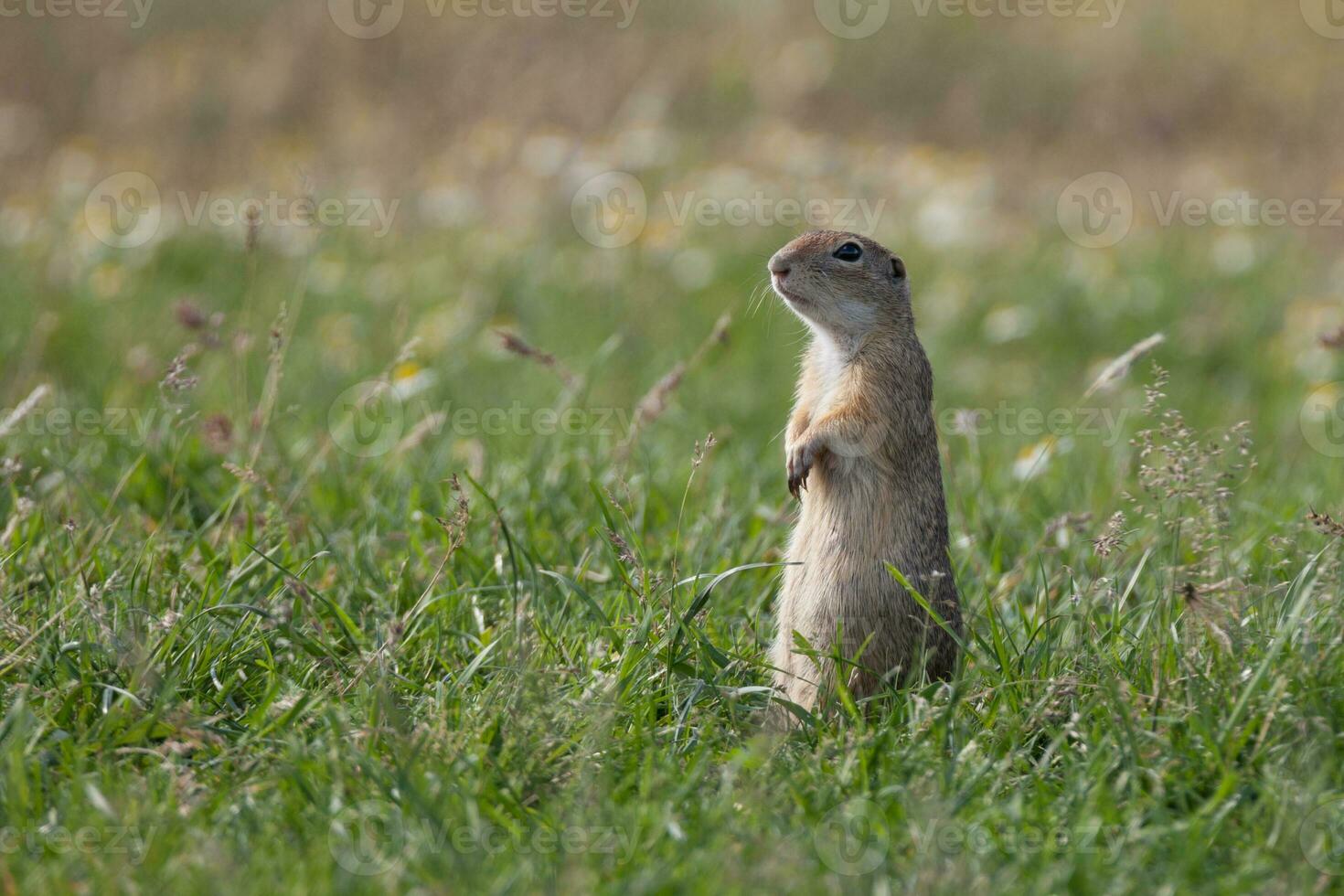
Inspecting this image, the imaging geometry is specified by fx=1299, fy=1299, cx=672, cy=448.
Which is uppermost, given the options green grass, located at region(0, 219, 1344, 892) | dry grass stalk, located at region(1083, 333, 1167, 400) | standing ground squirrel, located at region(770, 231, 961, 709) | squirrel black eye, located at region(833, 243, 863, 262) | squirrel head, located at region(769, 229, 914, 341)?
squirrel black eye, located at region(833, 243, 863, 262)

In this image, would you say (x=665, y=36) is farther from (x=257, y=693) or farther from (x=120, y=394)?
(x=257, y=693)

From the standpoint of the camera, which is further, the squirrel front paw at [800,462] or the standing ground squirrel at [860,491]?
the squirrel front paw at [800,462]

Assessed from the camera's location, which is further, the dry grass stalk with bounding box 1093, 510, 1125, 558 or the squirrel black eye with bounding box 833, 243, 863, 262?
the squirrel black eye with bounding box 833, 243, 863, 262

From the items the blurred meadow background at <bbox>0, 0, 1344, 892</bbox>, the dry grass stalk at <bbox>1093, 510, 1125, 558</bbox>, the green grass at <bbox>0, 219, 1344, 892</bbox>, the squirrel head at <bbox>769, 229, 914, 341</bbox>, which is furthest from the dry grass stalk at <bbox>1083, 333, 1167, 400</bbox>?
the dry grass stalk at <bbox>1093, 510, 1125, 558</bbox>

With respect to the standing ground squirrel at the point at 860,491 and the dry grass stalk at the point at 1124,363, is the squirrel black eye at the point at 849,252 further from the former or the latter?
the dry grass stalk at the point at 1124,363

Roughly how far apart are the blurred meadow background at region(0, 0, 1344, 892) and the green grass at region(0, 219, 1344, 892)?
1cm

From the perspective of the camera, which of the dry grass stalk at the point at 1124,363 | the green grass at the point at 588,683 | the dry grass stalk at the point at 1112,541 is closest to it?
the green grass at the point at 588,683

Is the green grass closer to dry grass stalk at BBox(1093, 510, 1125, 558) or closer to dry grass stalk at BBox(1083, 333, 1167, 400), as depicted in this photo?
dry grass stalk at BBox(1093, 510, 1125, 558)

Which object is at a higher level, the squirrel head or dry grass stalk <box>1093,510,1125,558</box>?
the squirrel head

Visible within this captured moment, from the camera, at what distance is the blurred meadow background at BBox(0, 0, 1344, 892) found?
7.70 ft

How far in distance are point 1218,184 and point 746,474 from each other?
7363mm

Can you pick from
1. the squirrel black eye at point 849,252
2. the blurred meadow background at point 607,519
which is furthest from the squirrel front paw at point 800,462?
the squirrel black eye at point 849,252

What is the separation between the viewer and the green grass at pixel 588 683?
2260 millimetres

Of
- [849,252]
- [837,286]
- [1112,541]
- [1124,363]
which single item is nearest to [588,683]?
[1112,541]
